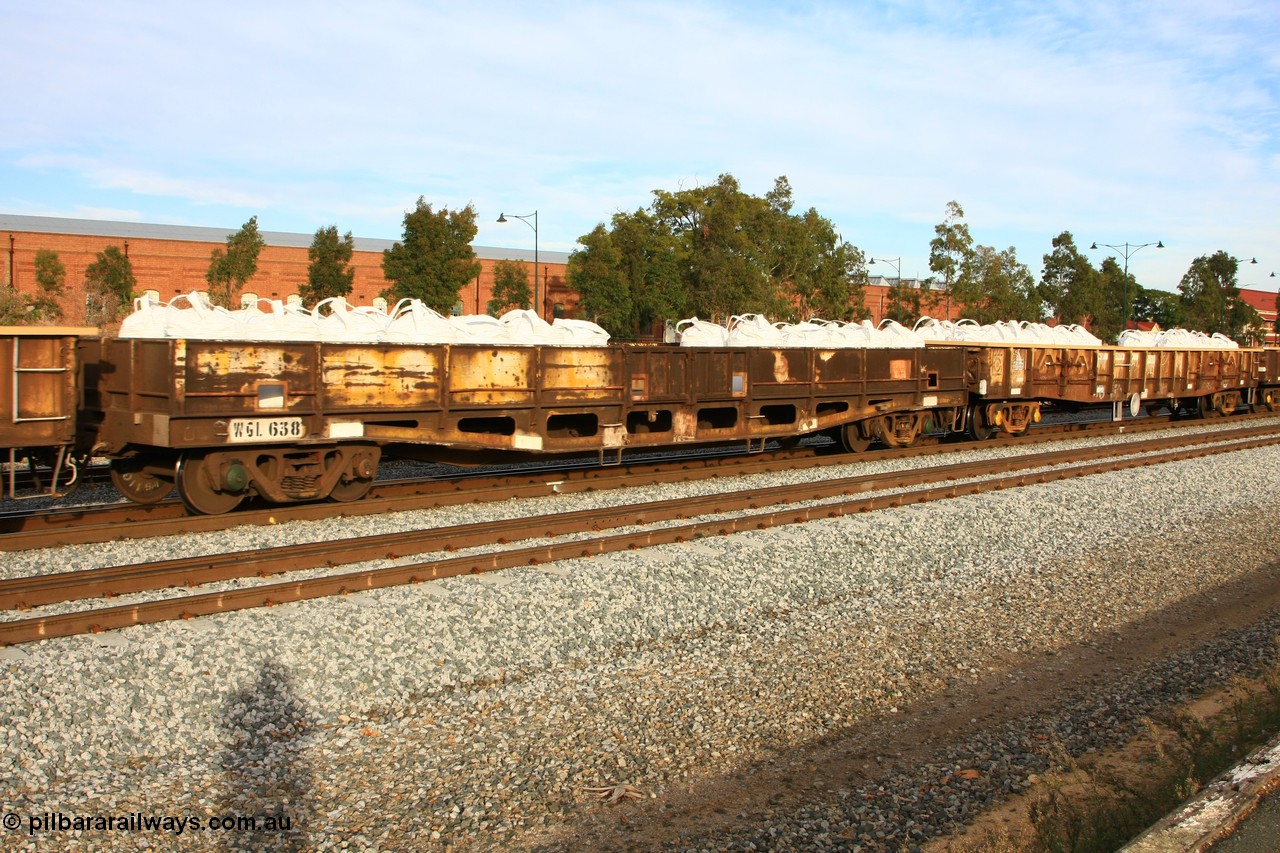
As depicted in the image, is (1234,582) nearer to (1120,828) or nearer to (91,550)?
(1120,828)

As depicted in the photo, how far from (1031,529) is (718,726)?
6975mm

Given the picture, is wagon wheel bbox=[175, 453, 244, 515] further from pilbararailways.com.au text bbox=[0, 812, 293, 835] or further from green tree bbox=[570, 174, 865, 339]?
green tree bbox=[570, 174, 865, 339]

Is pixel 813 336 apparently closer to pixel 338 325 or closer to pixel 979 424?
pixel 979 424

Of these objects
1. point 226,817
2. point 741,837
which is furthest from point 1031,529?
point 226,817

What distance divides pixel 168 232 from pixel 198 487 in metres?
71.4

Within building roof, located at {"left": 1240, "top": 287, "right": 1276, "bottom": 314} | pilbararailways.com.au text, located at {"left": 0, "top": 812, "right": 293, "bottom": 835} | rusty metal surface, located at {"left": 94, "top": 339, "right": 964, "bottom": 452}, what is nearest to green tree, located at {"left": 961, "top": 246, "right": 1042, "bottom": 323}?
rusty metal surface, located at {"left": 94, "top": 339, "right": 964, "bottom": 452}

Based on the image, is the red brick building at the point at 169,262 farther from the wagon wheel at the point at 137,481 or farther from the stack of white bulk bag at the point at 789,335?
the wagon wheel at the point at 137,481

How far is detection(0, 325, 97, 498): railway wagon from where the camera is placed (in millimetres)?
9109

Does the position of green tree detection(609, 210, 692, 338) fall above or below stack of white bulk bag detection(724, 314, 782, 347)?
above

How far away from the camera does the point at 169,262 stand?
200 ft

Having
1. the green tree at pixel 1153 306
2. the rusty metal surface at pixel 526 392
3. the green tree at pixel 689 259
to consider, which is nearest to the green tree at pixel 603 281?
the green tree at pixel 689 259

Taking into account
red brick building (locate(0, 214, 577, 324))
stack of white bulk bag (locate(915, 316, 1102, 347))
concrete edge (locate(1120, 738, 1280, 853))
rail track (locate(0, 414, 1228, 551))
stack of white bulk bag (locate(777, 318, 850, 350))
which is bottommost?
concrete edge (locate(1120, 738, 1280, 853))

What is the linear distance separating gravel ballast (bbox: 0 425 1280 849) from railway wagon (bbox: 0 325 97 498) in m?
1.11

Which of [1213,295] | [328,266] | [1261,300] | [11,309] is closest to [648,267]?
[328,266]
